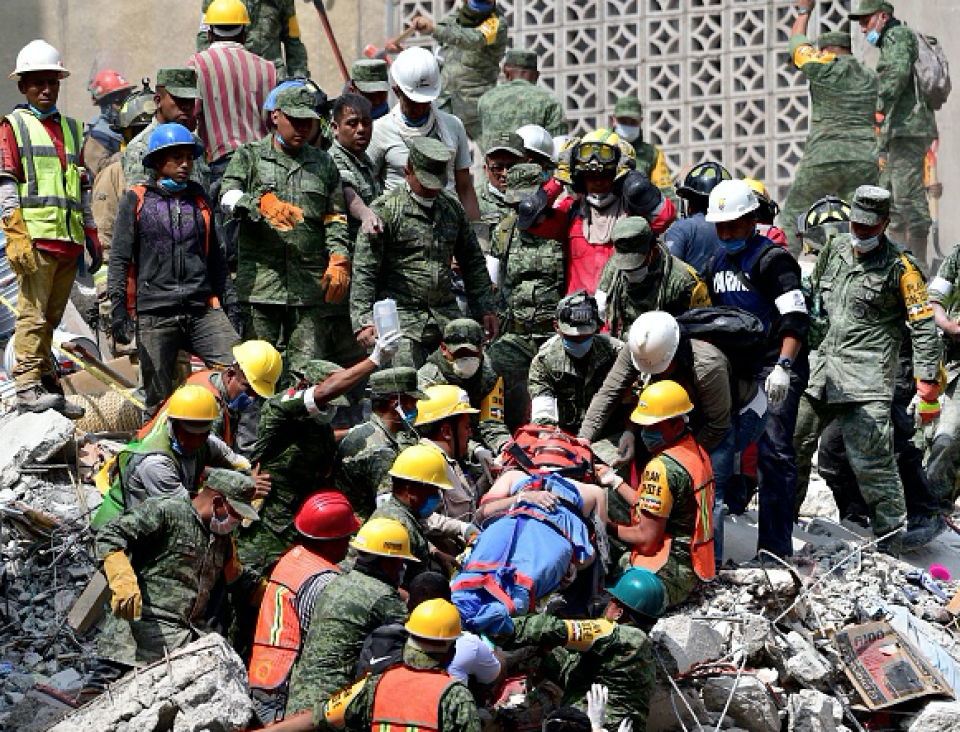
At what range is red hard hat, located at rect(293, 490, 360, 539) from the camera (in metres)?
10.2

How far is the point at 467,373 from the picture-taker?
1166 centimetres

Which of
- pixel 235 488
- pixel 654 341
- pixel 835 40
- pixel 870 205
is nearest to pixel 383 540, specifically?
pixel 235 488

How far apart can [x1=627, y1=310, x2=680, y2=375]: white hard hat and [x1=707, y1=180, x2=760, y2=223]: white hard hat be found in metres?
0.97

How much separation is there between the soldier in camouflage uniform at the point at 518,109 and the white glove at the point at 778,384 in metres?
4.62

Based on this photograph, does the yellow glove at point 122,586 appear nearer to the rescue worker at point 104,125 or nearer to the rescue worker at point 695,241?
the rescue worker at point 695,241

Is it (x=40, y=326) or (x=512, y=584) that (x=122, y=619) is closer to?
(x=512, y=584)

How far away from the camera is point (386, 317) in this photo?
36.3 feet

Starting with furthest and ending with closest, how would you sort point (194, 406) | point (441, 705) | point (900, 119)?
1. point (900, 119)
2. point (194, 406)
3. point (441, 705)

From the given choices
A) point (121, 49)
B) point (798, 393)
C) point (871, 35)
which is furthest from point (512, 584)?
point (121, 49)

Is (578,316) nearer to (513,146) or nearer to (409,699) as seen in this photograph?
(513,146)

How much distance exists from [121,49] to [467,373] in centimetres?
1092

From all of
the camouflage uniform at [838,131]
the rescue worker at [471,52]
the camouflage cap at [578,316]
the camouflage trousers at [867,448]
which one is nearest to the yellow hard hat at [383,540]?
the camouflage cap at [578,316]

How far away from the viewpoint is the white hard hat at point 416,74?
13.1 m

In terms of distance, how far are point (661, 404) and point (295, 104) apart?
117 inches
